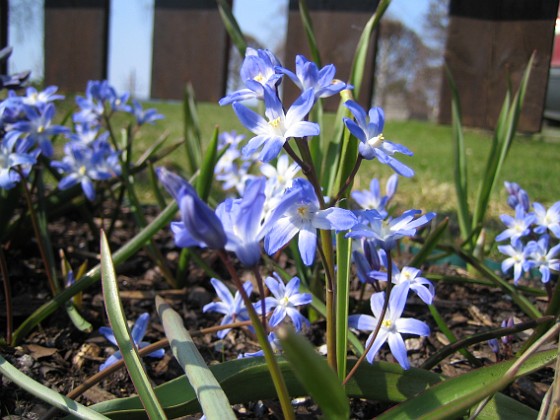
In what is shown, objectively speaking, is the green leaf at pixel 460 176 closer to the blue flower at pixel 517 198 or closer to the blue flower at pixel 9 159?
the blue flower at pixel 517 198

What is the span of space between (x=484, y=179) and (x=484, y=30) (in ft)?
5.14

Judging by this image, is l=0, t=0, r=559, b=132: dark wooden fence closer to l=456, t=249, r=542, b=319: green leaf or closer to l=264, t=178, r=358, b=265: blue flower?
l=456, t=249, r=542, b=319: green leaf

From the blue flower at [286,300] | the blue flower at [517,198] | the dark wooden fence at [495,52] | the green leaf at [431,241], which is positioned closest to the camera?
the blue flower at [286,300]

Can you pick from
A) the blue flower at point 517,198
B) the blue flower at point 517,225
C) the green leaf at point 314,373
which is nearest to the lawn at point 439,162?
the blue flower at point 517,198

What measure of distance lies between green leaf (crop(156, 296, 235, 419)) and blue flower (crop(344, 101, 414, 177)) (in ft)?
1.28

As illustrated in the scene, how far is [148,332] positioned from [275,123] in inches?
33.4

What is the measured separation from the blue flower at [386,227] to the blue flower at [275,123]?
16 cm

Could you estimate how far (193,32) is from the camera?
344 centimetres

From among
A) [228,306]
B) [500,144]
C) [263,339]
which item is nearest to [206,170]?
[228,306]

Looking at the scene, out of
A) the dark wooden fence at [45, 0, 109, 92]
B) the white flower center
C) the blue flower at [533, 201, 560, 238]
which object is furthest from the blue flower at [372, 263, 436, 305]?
the dark wooden fence at [45, 0, 109, 92]

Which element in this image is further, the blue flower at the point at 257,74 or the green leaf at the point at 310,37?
the green leaf at the point at 310,37

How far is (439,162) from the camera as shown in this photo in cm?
445

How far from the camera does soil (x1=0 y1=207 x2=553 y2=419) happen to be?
109cm

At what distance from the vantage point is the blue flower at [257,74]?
777mm
